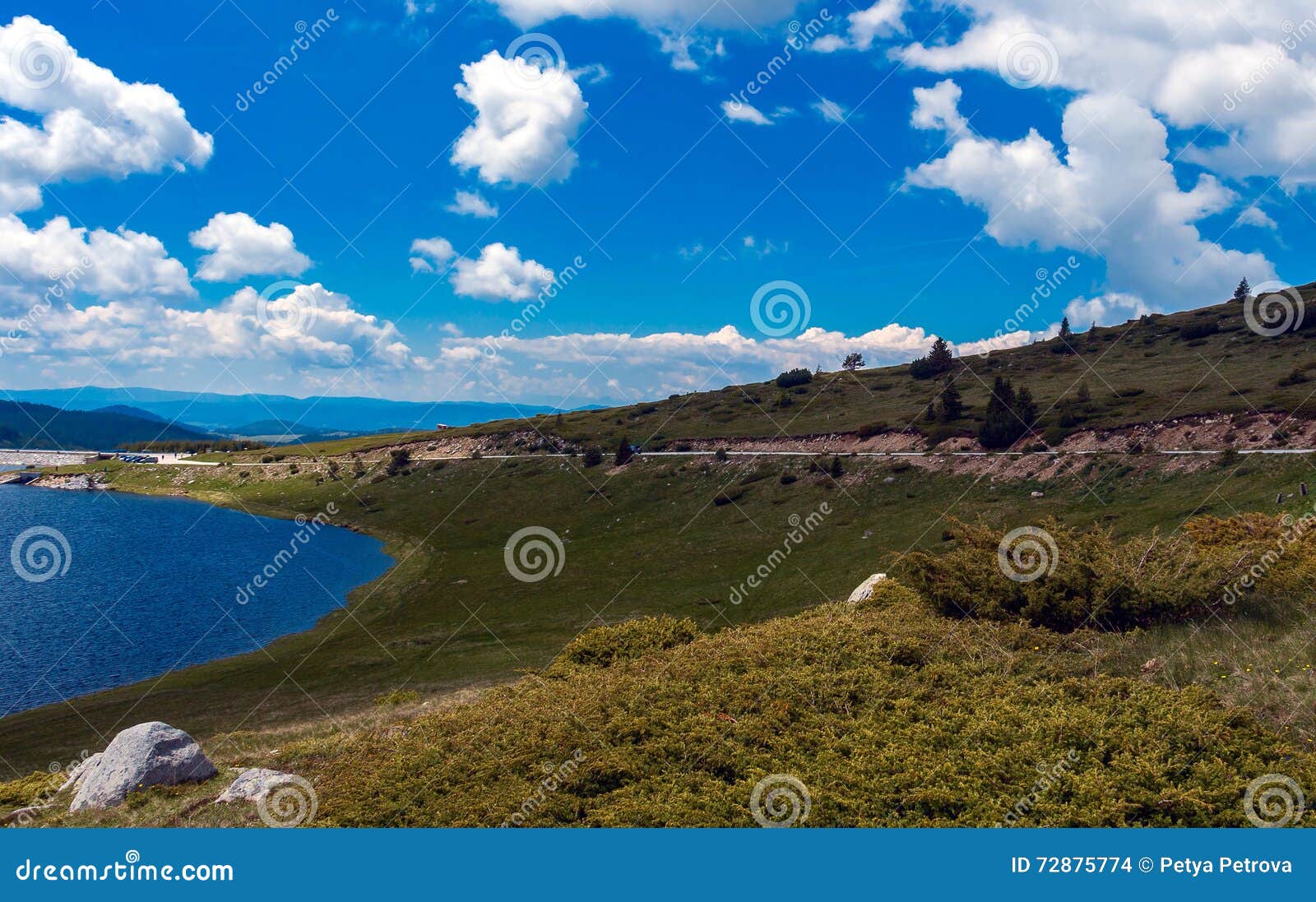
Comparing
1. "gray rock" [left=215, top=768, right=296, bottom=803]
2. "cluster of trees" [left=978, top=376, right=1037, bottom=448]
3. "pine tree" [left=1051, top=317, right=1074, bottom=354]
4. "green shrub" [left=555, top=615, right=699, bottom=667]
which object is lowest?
"gray rock" [left=215, top=768, right=296, bottom=803]

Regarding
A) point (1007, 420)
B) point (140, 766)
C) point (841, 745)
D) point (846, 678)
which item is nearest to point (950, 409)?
point (1007, 420)

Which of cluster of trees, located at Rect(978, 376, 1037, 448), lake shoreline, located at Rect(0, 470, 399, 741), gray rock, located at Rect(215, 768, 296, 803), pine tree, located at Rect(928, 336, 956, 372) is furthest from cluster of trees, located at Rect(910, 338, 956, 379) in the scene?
gray rock, located at Rect(215, 768, 296, 803)

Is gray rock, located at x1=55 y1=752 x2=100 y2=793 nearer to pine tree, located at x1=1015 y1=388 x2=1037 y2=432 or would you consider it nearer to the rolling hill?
the rolling hill

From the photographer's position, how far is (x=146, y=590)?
5969 cm

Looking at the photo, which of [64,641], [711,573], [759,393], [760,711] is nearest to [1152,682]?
[760,711]

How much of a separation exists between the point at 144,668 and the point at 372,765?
36.7 meters

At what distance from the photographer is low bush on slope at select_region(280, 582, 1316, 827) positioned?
11.0 m

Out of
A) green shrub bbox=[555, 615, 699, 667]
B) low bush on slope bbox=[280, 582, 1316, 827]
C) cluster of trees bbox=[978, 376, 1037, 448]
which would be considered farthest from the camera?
cluster of trees bbox=[978, 376, 1037, 448]

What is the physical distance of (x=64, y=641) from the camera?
45.6 metres

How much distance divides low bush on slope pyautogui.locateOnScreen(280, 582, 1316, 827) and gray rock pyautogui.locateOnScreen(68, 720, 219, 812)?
2.06m

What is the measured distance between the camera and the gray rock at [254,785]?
1482 cm

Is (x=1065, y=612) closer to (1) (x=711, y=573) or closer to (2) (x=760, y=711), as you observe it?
(2) (x=760, y=711)

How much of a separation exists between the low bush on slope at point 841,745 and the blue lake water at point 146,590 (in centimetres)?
3452

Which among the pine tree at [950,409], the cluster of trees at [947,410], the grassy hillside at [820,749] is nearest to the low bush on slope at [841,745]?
the grassy hillside at [820,749]
